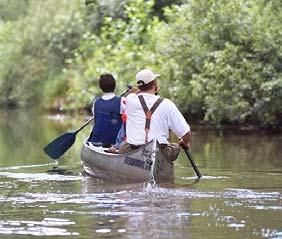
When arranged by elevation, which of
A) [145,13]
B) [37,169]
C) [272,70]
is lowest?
[37,169]

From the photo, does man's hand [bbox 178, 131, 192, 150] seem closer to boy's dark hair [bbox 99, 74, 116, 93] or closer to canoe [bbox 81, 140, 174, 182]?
canoe [bbox 81, 140, 174, 182]

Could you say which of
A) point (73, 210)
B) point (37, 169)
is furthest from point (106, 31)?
point (73, 210)

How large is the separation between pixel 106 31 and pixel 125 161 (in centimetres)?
2435

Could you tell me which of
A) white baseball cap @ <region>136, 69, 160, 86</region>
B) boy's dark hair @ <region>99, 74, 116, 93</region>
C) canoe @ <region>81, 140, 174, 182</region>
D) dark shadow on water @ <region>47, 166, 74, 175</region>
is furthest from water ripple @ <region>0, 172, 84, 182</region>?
white baseball cap @ <region>136, 69, 160, 86</region>

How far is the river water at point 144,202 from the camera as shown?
335 inches

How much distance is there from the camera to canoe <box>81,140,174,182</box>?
11648mm

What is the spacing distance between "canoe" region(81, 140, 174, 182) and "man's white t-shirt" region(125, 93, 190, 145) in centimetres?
27

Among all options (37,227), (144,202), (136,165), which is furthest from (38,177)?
(37,227)

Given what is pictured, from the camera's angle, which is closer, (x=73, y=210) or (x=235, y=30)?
(x=73, y=210)

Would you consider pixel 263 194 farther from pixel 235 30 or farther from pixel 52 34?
pixel 52 34

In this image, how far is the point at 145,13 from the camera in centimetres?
3428

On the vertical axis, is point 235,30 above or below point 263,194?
above

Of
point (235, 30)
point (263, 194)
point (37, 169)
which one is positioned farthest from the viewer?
point (235, 30)

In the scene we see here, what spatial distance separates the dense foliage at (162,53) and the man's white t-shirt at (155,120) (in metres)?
1.88
